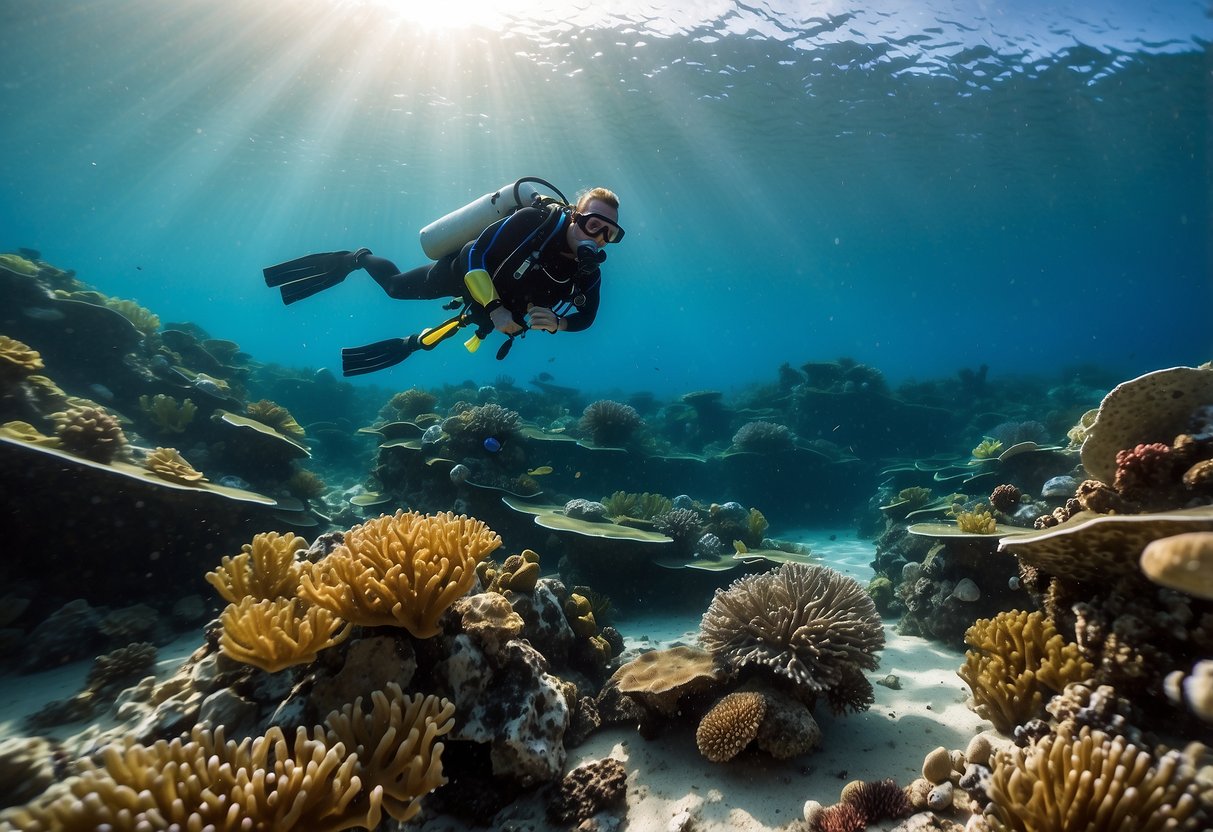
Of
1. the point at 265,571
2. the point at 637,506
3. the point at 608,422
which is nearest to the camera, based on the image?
the point at 265,571

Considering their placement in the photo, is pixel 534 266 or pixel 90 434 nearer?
pixel 534 266

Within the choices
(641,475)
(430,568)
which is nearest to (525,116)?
(641,475)

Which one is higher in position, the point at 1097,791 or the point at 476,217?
the point at 476,217

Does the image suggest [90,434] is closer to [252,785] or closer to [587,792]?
[252,785]

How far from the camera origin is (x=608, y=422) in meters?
11.7

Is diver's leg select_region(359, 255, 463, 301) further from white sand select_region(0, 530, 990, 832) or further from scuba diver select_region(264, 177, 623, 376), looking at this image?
white sand select_region(0, 530, 990, 832)

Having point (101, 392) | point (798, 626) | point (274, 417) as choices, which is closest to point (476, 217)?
point (798, 626)

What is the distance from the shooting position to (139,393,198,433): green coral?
29.5ft

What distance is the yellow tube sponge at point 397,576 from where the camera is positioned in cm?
298

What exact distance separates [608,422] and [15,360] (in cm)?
926

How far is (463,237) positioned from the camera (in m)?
6.61

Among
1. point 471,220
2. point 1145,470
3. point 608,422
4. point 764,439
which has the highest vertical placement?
point 471,220

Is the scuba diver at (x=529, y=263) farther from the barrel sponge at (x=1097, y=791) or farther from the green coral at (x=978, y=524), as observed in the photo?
the green coral at (x=978, y=524)

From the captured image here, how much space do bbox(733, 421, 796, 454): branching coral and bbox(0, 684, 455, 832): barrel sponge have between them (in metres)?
12.4
